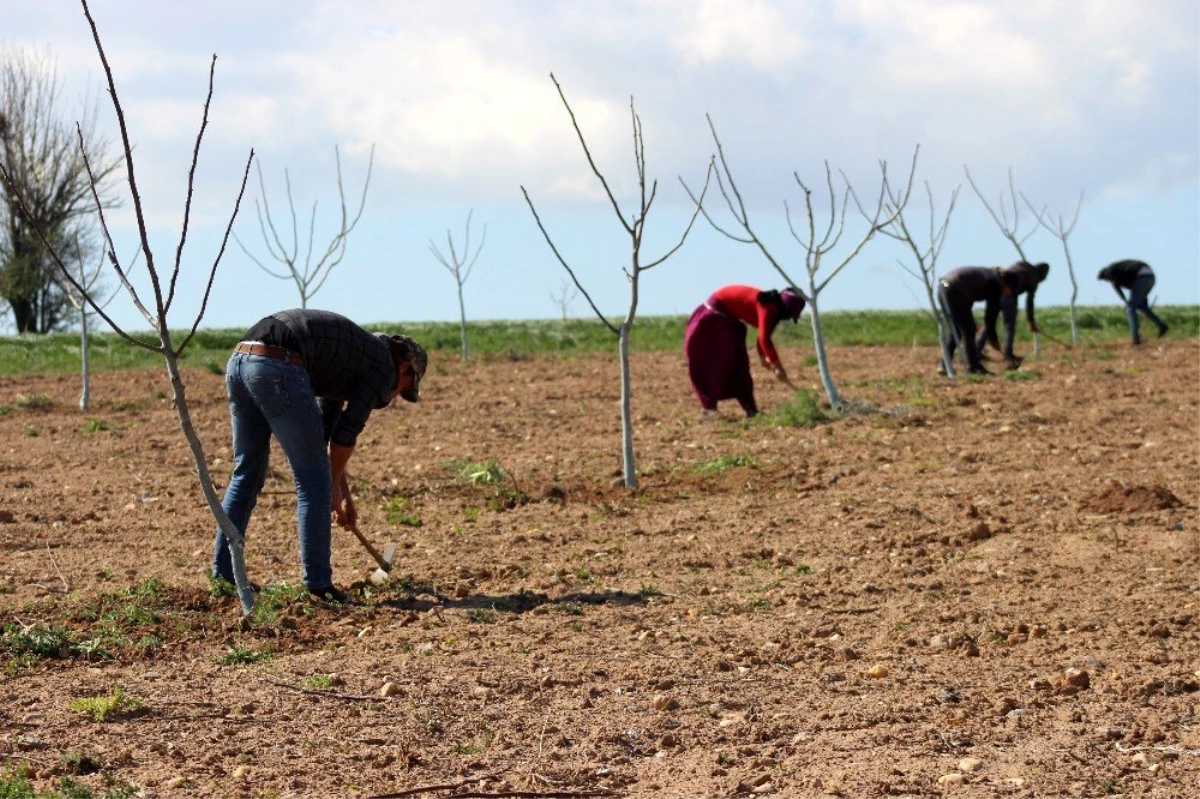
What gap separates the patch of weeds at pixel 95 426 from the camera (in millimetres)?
12625

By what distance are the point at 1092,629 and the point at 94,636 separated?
12.2 feet

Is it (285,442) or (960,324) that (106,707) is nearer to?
(285,442)

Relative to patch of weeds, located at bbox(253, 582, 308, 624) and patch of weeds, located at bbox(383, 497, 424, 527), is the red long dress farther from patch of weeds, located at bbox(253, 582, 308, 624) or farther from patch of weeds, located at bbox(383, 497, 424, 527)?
patch of weeds, located at bbox(253, 582, 308, 624)

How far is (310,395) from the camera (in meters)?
5.68

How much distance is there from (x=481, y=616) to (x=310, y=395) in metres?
1.10

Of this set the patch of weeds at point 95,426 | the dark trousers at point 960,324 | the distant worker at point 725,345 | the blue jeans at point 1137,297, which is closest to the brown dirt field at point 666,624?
the distant worker at point 725,345

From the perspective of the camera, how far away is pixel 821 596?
612 centimetres

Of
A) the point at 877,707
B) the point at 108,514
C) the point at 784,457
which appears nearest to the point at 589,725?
the point at 877,707

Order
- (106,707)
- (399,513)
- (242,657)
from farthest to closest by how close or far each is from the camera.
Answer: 1. (399,513)
2. (242,657)
3. (106,707)

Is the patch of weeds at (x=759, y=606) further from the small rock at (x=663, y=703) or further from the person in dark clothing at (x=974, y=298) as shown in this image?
the person in dark clothing at (x=974, y=298)

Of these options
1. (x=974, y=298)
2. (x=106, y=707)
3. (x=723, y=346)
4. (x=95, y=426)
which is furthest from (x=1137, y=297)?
(x=106, y=707)

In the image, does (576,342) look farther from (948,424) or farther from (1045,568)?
(1045,568)

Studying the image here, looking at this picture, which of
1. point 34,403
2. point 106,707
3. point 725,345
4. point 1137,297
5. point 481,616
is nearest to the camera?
point 106,707

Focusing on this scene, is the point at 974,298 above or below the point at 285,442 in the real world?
above
